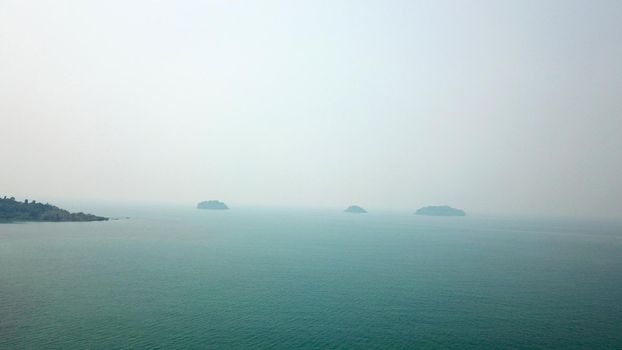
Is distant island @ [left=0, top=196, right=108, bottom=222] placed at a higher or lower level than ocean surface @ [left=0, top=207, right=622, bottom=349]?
higher

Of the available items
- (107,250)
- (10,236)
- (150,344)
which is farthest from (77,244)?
(150,344)

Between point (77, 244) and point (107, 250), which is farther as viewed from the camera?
point (77, 244)

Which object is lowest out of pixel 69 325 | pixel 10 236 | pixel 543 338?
pixel 543 338

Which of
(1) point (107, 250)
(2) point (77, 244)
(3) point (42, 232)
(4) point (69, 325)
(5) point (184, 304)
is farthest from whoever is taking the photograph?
(3) point (42, 232)

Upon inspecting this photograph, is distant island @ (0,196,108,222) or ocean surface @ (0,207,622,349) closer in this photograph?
ocean surface @ (0,207,622,349)

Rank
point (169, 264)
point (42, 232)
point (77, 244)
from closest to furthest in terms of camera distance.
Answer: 1. point (169, 264)
2. point (77, 244)
3. point (42, 232)

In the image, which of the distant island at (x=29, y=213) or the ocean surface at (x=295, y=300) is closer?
the ocean surface at (x=295, y=300)

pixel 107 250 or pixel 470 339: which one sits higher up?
pixel 107 250

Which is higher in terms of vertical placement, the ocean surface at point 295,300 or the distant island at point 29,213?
the distant island at point 29,213

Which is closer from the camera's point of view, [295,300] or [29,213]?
[295,300]

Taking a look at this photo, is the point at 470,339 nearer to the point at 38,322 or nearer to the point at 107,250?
the point at 38,322

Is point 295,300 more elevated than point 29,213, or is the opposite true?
point 29,213
